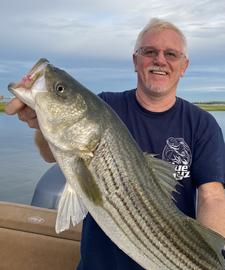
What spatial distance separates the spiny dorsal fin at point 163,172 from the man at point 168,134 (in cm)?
64

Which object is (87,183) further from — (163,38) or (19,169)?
(19,169)

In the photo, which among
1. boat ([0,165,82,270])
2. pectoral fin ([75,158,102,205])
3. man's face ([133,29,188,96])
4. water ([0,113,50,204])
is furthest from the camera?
water ([0,113,50,204])

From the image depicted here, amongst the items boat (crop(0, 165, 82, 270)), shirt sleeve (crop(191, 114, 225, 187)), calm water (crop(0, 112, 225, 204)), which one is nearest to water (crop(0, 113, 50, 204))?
calm water (crop(0, 112, 225, 204))

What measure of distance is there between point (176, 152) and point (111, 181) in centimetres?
104

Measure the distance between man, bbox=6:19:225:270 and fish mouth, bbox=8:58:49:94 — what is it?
664mm

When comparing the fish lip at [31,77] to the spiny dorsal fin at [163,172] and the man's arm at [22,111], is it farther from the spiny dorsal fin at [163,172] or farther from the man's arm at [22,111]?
the spiny dorsal fin at [163,172]

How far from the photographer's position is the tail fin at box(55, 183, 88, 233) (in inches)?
113

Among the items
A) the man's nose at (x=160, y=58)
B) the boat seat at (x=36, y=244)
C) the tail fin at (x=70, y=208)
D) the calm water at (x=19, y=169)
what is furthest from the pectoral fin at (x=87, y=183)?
the calm water at (x=19, y=169)

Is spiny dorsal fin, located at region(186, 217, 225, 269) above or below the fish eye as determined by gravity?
below

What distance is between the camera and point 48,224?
4.85m

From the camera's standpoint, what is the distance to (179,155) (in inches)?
147

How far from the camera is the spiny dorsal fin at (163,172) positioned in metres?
3.04

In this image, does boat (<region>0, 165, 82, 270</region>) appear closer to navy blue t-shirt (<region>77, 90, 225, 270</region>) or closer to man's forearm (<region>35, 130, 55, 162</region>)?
navy blue t-shirt (<region>77, 90, 225, 270</region>)

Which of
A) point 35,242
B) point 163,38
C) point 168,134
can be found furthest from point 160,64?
point 35,242
